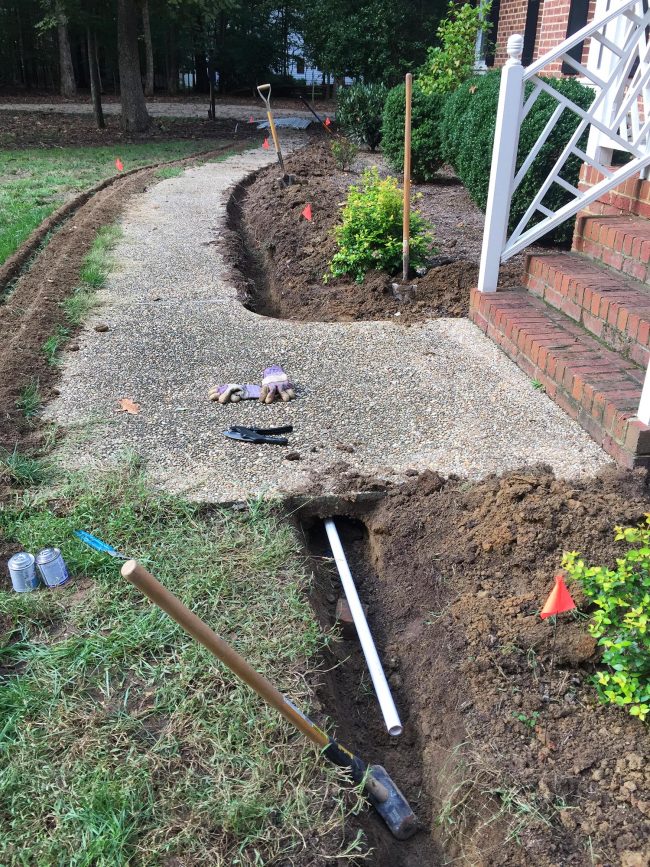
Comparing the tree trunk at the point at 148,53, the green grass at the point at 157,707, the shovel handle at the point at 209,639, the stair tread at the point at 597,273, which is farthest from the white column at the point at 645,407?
the tree trunk at the point at 148,53

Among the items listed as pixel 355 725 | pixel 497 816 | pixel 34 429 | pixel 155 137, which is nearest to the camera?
pixel 497 816

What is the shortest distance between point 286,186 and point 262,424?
22.0 feet

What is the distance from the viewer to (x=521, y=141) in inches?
253

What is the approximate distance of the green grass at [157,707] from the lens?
1877 mm

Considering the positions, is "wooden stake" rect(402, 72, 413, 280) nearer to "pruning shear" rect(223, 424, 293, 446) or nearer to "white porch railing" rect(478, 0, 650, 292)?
"white porch railing" rect(478, 0, 650, 292)

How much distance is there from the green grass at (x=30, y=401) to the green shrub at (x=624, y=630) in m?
3.00

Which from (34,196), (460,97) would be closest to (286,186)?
(460,97)

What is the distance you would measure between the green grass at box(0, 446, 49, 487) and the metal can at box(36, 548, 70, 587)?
71 cm

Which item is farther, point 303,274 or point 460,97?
point 460,97

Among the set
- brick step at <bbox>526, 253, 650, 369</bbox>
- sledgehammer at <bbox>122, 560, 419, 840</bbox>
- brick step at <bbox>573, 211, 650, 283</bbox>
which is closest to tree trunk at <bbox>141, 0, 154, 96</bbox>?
brick step at <bbox>573, 211, 650, 283</bbox>

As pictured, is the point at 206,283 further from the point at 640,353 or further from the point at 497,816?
the point at 497,816

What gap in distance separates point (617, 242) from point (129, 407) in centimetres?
328

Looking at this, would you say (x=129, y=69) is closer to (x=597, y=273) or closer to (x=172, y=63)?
(x=172, y=63)

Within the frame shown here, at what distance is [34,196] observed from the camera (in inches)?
383
